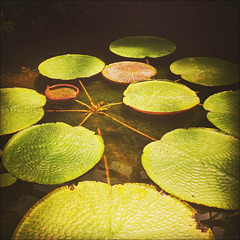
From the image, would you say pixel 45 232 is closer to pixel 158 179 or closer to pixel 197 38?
pixel 158 179

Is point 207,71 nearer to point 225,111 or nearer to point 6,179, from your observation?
point 225,111

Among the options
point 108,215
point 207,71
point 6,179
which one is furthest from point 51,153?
point 207,71

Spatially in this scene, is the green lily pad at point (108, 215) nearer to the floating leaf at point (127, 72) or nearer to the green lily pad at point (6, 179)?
the green lily pad at point (6, 179)

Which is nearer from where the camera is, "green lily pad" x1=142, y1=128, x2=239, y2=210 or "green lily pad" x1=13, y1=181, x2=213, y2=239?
"green lily pad" x1=13, y1=181, x2=213, y2=239

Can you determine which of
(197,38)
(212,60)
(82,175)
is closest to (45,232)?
(82,175)

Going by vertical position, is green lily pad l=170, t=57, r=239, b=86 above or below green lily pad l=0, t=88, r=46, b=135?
below

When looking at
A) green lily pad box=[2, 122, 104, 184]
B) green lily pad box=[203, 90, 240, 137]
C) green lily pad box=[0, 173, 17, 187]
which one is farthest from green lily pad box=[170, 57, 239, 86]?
green lily pad box=[0, 173, 17, 187]

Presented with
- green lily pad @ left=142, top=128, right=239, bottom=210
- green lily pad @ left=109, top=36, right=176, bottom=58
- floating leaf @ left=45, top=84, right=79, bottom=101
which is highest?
green lily pad @ left=109, top=36, right=176, bottom=58

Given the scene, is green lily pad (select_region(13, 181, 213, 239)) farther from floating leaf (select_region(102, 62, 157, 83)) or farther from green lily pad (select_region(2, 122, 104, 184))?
floating leaf (select_region(102, 62, 157, 83))
